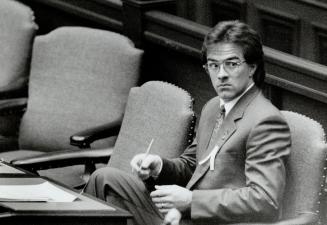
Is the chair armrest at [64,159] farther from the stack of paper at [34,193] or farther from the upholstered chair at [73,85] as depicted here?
the stack of paper at [34,193]

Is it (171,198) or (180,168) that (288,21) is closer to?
(180,168)

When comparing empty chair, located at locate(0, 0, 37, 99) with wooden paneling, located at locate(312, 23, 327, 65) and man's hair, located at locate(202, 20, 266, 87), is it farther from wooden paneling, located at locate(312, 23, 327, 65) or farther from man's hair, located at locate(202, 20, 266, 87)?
man's hair, located at locate(202, 20, 266, 87)

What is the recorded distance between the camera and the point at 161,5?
512 centimetres

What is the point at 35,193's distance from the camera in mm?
3188

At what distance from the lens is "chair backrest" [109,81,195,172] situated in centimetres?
409

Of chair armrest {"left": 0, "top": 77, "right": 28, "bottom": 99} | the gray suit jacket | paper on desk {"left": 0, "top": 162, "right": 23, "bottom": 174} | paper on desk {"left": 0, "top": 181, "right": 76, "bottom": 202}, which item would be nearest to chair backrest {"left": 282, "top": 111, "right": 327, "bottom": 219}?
the gray suit jacket

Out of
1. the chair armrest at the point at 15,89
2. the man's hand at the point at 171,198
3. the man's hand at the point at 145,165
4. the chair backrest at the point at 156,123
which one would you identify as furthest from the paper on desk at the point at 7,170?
the chair armrest at the point at 15,89

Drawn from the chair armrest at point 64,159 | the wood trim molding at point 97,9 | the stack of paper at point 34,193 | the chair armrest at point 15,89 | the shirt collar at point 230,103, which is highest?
the wood trim molding at point 97,9

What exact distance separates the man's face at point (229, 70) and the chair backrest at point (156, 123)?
0.56m

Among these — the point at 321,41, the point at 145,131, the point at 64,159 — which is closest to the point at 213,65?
the point at 145,131

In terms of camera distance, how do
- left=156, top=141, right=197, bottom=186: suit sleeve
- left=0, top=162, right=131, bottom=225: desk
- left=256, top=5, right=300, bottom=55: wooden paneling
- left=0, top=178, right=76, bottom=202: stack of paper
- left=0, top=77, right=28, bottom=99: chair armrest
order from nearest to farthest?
left=0, top=162, right=131, bottom=225: desk
left=0, top=178, right=76, bottom=202: stack of paper
left=156, top=141, right=197, bottom=186: suit sleeve
left=256, top=5, right=300, bottom=55: wooden paneling
left=0, top=77, right=28, bottom=99: chair armrest

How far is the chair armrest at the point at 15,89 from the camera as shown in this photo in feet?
17.0

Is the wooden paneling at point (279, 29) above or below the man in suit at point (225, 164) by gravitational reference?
above

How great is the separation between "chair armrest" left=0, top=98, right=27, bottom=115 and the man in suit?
5.12ft
